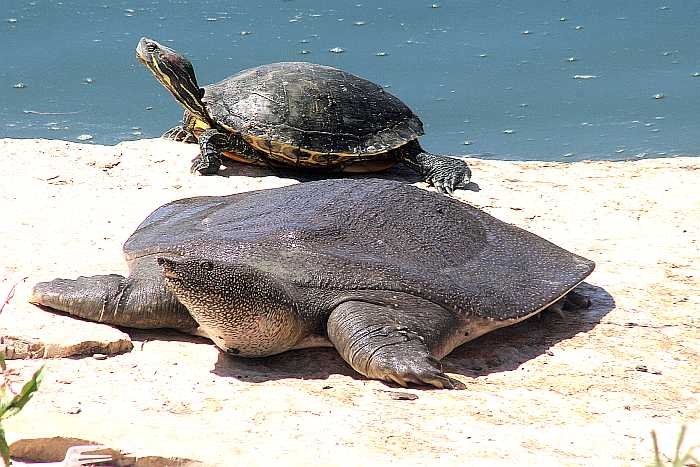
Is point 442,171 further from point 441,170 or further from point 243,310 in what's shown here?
point 243,310

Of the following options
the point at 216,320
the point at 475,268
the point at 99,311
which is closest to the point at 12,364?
the point at 99,311

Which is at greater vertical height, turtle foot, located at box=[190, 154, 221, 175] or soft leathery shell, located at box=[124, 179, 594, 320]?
soft leathery shell, located at box=[124, 179, 594, 320]

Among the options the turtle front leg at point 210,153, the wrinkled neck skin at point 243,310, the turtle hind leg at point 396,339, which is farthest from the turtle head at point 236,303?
the turtle front leg at point 210,153

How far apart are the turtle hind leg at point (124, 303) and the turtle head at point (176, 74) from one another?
2426 millimetres

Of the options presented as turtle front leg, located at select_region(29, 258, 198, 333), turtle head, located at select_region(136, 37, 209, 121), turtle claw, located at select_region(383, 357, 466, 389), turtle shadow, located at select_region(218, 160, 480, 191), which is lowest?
turtle shadow, located at select_region(218, 160, 480, 191)

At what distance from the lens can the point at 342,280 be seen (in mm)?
3029

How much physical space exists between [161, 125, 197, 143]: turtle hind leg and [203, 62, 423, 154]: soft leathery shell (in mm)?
369

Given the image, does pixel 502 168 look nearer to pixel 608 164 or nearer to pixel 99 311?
pixel 608 164

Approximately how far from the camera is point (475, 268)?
3.25 m

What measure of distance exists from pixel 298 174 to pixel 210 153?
47 cm

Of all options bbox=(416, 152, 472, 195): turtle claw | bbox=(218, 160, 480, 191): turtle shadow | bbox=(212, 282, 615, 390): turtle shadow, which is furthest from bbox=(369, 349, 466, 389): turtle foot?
bbox=(218, 160, 480, 191): turtle shadow

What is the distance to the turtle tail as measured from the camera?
Answer: 311 cm

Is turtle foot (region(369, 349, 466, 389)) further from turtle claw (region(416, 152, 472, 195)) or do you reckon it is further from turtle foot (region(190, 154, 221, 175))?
turtle foot (region(190, 154, 221, 175))

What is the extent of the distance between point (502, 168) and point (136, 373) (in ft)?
10.6
